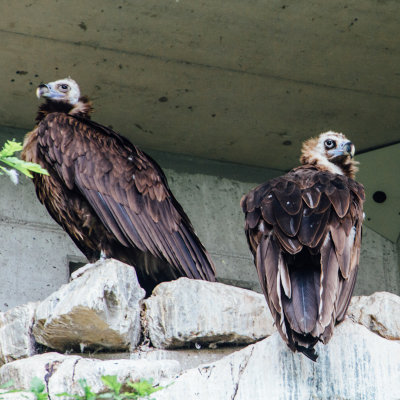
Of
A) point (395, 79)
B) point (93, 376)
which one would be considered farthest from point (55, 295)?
point (395, 79)

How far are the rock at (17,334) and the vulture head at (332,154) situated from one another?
2.24 metres

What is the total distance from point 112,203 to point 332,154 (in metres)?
1.56

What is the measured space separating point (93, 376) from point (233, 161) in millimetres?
5059

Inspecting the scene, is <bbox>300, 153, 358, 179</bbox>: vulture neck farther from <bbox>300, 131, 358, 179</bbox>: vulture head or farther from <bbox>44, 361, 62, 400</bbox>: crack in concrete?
<bbox>44, 361, 62, 400</bbox>: crack in concrete

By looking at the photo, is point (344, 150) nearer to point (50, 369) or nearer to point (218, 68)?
point (218, 68)

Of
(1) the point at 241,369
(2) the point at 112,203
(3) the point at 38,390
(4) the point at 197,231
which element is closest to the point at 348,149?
(2) the point at 112,203

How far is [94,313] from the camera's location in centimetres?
634

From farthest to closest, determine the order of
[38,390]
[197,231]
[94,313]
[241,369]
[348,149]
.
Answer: [197,231] → [348,149] → [94,313] → [241,369] → [38,390]

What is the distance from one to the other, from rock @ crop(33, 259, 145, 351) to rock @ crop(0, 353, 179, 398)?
247 mm

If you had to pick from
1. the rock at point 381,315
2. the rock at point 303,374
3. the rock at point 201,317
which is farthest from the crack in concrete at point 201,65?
the rock at point 303,374

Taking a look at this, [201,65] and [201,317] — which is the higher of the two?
[201,65]

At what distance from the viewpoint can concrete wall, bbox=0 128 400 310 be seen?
9359mm

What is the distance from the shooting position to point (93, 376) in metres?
5.82

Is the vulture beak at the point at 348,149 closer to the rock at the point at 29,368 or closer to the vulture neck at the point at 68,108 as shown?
the vulture neck at the point at 68,108
